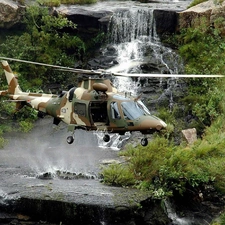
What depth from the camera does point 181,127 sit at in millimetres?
22812

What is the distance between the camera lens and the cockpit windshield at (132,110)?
579 inches

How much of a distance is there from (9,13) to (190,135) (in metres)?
11.4

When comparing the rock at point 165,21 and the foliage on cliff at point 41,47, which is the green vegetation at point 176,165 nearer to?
the rock at point 165,21

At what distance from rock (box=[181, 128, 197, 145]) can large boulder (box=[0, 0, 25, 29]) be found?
10921 mm

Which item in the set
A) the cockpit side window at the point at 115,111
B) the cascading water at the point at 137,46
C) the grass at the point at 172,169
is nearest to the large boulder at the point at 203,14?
the cascading water at the point at 137,46

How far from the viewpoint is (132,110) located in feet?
48.5

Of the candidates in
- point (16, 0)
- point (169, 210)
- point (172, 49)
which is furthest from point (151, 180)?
point (16, 0)

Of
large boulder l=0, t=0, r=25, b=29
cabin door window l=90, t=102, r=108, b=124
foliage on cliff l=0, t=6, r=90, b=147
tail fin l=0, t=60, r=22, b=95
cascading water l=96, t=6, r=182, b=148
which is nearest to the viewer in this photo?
cabin door window l=90, t=102, r=108, b=124

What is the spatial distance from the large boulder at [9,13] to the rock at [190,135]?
35.8ft

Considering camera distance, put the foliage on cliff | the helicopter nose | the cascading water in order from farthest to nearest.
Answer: the foliage on cliff < the cascading water < the helicopter nose

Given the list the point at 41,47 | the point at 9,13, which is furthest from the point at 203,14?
the point at 9,13

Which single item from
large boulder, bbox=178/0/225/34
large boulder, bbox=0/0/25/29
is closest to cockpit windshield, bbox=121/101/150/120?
large boulder, bbox=178/0/225/34

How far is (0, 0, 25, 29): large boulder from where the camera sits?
2683 cm

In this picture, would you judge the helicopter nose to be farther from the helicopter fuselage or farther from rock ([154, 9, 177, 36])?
rock ([154, 9, 177, 36])
